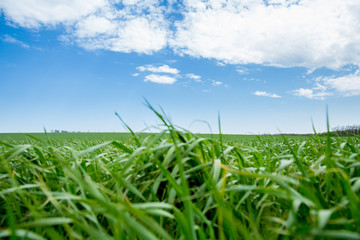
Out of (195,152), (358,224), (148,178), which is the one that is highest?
(195,152)

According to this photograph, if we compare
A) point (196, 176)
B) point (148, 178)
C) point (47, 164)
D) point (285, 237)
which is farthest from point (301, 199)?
point (47, 164)

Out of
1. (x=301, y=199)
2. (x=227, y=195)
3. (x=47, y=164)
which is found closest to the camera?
(x=301, y=199)

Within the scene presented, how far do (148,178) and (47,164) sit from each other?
915mm

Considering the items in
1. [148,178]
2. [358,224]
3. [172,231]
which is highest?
[148,178]

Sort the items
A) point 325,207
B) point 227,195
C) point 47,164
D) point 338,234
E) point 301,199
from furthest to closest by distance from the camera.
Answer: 1. point 47,164
2. point 227,195
3. point 325,207
4. point 301,199
5. point 338,234

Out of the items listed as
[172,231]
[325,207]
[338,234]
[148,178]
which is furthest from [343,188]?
[148,178]

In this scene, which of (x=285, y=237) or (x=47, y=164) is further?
(x=47, y=164)

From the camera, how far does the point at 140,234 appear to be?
77cm

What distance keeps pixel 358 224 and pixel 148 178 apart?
3.23ft

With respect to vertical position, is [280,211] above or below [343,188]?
below

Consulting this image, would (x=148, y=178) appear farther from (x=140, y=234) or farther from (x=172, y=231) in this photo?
(x=140, y=234)

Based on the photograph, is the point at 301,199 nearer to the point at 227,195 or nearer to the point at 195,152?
the point at 227,195

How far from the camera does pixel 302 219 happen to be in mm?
1166

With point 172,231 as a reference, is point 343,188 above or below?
above
